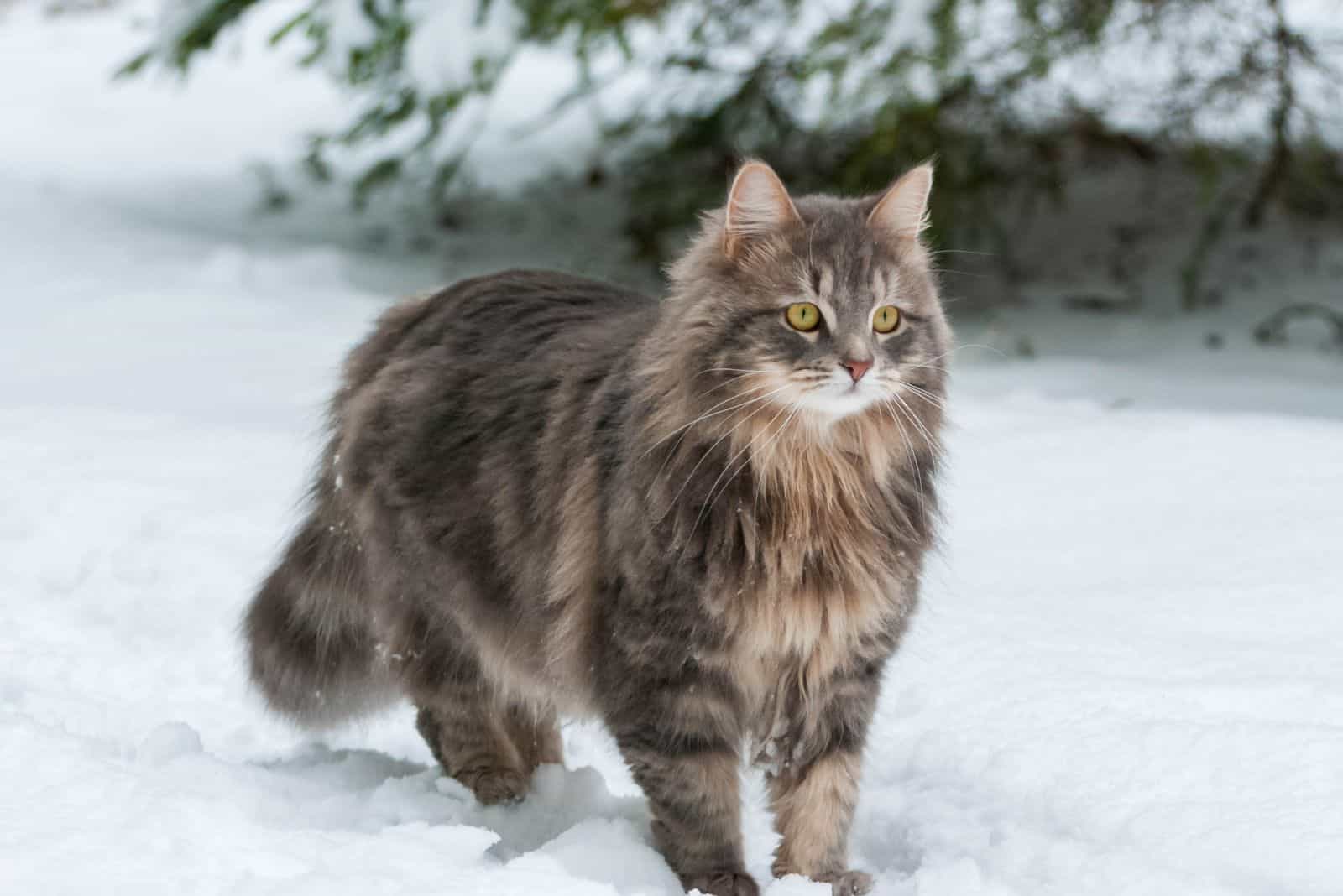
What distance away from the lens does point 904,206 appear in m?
2.86

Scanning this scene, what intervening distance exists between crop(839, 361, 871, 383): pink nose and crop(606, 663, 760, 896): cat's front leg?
0.57 metres

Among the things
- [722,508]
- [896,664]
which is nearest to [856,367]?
[722,508]

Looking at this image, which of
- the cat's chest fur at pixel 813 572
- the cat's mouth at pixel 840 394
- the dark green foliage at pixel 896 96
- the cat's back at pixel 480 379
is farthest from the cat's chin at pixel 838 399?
the dark green foliage at pixel 896 96

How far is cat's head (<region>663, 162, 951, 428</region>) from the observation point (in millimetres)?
2643

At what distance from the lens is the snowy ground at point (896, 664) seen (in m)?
2.58

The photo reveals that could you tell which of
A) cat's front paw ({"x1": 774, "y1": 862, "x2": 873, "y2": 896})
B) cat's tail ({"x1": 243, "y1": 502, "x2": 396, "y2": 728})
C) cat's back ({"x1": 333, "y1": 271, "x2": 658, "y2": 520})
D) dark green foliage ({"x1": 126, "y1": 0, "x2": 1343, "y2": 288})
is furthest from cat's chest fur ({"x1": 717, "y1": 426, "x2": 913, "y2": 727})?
dark green foliage ({"x1": 126, "y1": 0, "x2": 1343, "y2": 288})

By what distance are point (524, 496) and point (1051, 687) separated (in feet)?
3.92

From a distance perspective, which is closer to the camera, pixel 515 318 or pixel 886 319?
pixel 886 319

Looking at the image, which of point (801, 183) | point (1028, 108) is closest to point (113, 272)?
point (801, 183)

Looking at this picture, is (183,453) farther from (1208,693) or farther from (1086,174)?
(1086,174)

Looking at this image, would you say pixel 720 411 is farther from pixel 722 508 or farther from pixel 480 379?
pixel 480 379

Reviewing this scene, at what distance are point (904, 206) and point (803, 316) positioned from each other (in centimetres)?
34

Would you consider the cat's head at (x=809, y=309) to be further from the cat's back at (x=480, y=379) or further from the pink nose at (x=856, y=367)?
the cat's back at (x=480, y=379)

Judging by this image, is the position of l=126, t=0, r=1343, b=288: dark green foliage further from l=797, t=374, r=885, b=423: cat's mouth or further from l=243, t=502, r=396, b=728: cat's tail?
l=797, t=374, r=885, b=423: cat's mouth
